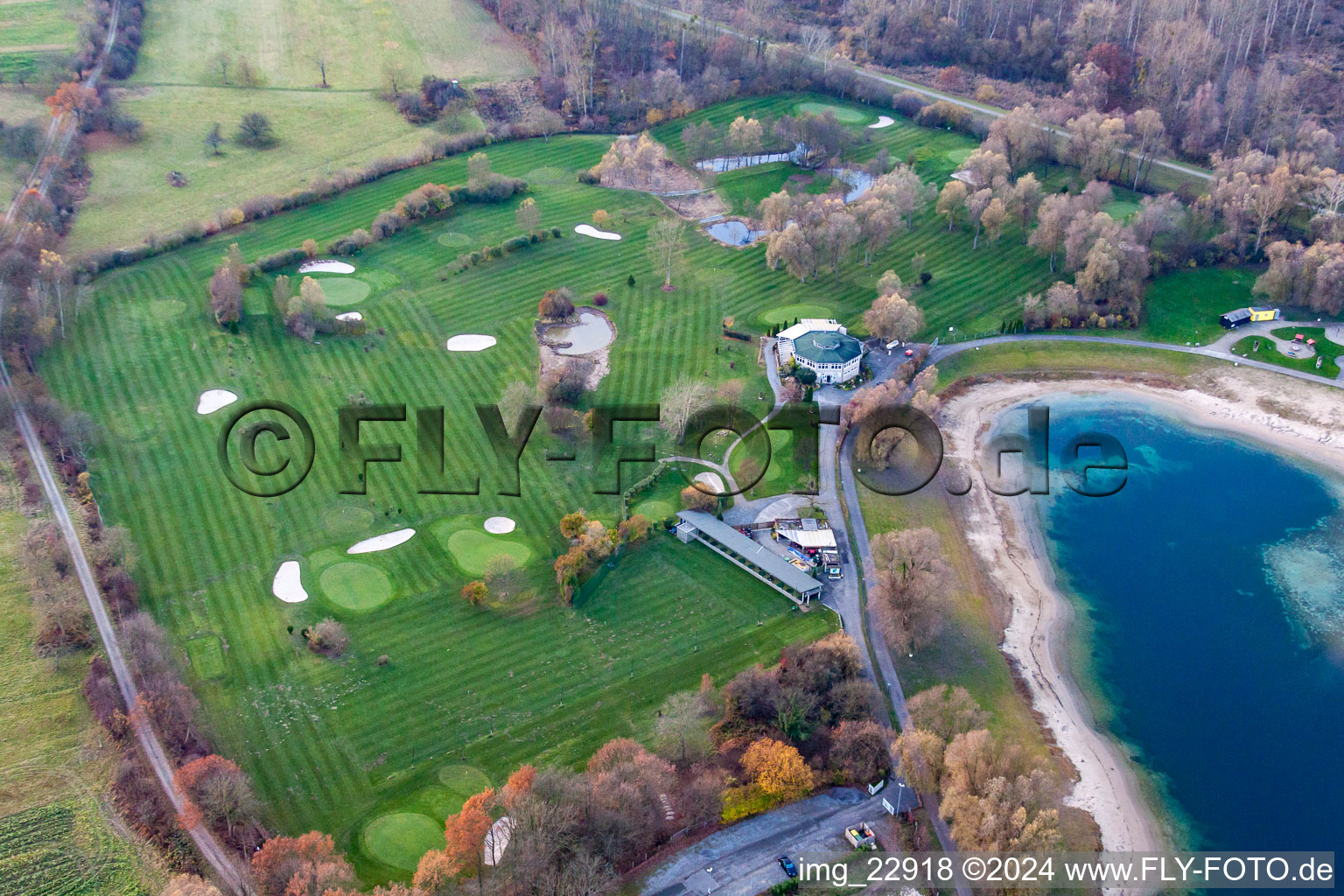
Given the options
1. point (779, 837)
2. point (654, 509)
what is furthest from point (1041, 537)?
point (779, 837)

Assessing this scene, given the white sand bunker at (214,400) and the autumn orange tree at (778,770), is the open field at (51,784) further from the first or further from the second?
the autumn orange tree at (778,770)

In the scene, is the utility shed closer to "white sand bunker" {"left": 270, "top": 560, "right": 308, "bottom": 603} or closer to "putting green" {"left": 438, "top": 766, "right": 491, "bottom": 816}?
"putting green" {"left": 438, "top": 766, "right": 491, "bottom": 816}

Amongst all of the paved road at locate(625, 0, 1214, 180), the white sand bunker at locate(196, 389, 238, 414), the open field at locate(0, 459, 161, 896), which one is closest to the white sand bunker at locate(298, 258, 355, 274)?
the white sand bunker at locate(196, 389, 238, 414)

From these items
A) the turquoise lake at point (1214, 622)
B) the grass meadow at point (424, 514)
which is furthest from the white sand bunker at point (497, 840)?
the turquoise lake at point (1214, 622)

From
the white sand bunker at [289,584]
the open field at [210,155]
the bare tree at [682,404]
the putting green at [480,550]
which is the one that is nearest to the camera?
the white sand bunker at [289,584]

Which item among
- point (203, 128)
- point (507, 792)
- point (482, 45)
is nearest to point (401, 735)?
point (507, 792)
